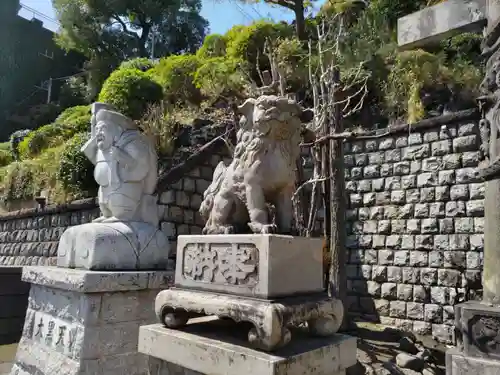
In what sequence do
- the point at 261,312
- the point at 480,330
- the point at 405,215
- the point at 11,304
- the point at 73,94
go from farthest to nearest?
the point at 73,94 → the point at 405,215 → the point at 11,304 → the point at 480,330 → the point at 261,312

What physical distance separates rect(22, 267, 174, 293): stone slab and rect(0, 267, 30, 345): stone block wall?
8.59 feet

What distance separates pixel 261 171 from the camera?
207cm

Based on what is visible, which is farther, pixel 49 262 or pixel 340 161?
pixel 49 262

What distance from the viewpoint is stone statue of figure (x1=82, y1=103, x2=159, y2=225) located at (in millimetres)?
3070

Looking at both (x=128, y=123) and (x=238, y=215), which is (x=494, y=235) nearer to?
(x=238, y=215)

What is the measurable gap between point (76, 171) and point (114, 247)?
5.13 meters

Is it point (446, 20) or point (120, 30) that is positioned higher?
point (120, 30)

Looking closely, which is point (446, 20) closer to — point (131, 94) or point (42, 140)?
point (131, 94)

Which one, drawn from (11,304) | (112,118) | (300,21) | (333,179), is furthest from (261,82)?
(11,304)

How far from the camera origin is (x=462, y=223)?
239 inches

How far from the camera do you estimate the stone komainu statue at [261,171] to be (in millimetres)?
2061

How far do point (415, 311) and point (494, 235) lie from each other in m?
3.95

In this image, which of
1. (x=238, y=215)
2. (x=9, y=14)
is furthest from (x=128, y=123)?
(x=9, y=14)

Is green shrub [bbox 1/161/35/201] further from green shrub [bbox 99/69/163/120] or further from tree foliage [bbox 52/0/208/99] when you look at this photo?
tree foliage [bbox 52/0/208/99]
